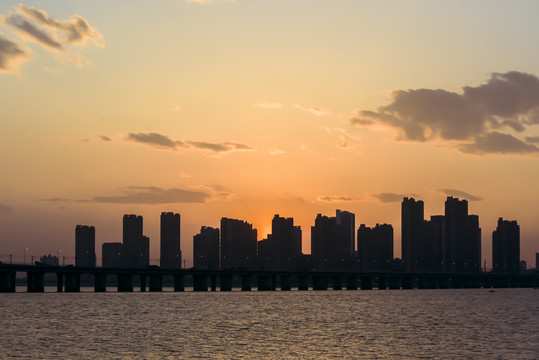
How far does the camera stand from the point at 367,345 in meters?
86.1

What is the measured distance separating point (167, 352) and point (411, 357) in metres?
22.2

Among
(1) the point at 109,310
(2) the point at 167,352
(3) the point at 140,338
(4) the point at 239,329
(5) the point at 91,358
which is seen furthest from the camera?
(1) the point at 109,310

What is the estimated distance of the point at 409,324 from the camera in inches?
4675

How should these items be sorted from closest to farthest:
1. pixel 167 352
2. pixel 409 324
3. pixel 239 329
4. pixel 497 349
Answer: pixel 167 352 → pixel 497 349 → pixel 239 329 → pixel 409 324

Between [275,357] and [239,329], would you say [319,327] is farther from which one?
[275,357]

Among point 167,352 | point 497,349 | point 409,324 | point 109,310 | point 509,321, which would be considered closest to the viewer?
point 167,352

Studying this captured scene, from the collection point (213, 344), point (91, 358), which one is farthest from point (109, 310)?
point (91, 358)

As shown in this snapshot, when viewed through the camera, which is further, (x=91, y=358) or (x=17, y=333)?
(x=17, y=333)

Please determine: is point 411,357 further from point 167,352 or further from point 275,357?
point 167,352

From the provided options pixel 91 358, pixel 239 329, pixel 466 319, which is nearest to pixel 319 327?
pixel 239 329

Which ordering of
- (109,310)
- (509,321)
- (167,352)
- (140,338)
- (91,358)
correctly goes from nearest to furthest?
(91,358)
(167,352)
(140,338)
(509,321)
(109,310)

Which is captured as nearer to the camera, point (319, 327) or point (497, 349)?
point (497, 349)

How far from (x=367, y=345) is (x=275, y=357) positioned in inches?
651

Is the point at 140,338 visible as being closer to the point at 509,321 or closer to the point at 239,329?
the point at 239,329
